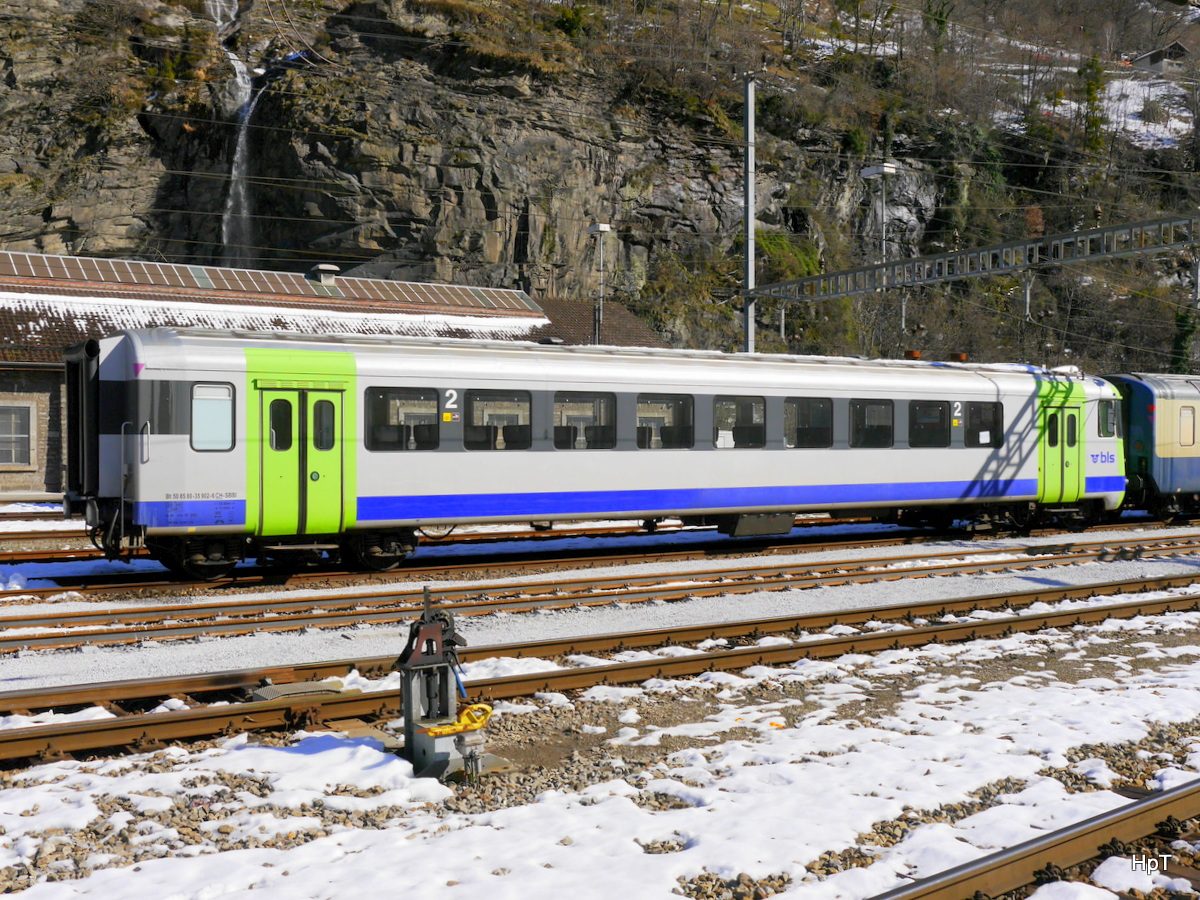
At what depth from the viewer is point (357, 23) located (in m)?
53.8

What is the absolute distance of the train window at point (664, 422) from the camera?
15.6 metres

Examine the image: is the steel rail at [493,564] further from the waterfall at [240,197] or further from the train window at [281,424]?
the waterfall at [240,197]

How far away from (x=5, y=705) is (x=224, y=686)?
1.44 metres

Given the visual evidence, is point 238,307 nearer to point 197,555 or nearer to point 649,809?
point 197,555

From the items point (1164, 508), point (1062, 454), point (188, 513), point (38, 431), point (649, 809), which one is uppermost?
point (38, 431)

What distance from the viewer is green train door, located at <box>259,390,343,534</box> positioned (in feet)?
42.3

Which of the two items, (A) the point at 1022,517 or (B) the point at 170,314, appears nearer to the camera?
(A) the point at 1022,517

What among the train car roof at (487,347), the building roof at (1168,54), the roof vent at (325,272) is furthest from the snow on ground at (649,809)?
the building roof at (1168,54)

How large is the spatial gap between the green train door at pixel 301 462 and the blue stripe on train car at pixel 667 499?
526 millimetres

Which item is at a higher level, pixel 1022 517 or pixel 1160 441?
pixel 1160 441

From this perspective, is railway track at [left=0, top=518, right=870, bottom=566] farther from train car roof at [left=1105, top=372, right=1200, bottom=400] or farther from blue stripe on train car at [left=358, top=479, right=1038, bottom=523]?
train car roof at [left=1105, top=372, right=1200, bottom=400]

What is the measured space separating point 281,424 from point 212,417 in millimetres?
818

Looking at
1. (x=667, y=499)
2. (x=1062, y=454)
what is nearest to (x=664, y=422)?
(x=667, y=499)

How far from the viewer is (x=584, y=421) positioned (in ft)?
49.6
